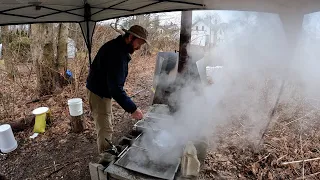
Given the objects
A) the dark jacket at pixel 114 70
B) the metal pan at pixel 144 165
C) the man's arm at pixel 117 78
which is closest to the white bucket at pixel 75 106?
the dark jacket at pixel 114 70

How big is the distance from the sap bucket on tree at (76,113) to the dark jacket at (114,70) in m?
1.35

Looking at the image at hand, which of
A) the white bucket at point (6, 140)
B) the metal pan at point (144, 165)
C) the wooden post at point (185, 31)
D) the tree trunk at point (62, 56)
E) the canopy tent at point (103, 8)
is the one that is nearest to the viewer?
the canopy tent at point (103, 8)

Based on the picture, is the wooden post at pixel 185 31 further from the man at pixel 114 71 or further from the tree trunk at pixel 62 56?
the tree trunk at pixel 62 56

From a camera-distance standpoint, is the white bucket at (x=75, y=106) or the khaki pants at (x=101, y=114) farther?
the white bucket at (x=75, y=106)

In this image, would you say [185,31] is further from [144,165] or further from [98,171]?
[98,171]

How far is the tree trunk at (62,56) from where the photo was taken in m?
5.87

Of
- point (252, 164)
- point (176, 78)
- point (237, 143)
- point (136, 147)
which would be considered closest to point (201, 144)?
point (136, 147)

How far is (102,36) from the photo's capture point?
737 centimetres

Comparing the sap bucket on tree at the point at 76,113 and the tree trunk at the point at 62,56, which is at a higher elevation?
the tree trunk at the point at 62,56

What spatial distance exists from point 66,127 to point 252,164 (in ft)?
12.5

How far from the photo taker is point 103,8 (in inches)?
133

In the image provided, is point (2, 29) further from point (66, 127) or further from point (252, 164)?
point (252, 164)

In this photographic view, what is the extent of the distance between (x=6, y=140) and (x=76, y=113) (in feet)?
4.04

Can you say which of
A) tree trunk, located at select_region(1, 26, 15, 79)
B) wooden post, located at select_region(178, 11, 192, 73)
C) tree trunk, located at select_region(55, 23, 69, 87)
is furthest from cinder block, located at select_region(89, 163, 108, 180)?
tree trunk, located at select_region(1, 26, 15, 79)
